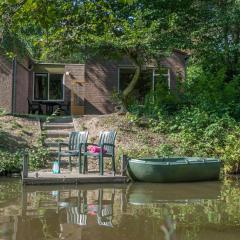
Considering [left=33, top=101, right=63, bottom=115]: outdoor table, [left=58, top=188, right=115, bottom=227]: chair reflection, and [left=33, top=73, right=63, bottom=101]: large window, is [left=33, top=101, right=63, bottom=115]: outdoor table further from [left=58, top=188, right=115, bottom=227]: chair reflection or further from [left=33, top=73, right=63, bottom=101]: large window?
[left=58, top=188, right=115, bottom=227]: chair reflection

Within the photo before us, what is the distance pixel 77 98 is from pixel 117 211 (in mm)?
17605

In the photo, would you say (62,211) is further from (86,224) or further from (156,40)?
(156,40)

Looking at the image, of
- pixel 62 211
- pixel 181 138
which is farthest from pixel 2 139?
pixel 62 211

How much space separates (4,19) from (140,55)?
12.9 m

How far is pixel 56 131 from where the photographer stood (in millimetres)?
17500

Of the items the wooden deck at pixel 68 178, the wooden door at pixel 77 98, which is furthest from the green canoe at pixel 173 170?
the wooden door at pixel 77 98

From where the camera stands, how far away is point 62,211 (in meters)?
8.09

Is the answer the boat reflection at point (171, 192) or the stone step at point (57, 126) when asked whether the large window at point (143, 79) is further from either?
the boat reflection at point (171, 192)

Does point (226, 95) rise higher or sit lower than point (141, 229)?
higher

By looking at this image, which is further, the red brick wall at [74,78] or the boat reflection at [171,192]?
the red brick wall at [74,78]

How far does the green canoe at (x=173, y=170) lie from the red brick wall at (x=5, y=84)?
11.1 metres

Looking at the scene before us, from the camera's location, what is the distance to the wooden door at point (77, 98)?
2498 cm

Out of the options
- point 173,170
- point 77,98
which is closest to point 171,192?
point 173,170

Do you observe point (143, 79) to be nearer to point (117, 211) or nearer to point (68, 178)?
point (68, 178)
